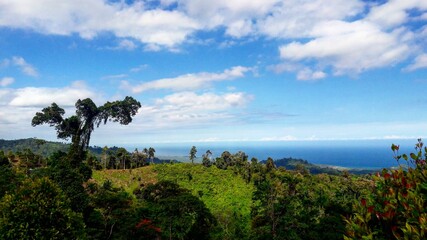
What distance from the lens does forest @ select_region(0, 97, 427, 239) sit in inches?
209

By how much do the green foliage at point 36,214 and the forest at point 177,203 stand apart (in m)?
0.04

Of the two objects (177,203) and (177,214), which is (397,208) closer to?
(177,203)

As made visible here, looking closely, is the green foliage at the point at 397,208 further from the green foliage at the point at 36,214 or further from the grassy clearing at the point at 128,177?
the grassy clearing at the point at 128,177

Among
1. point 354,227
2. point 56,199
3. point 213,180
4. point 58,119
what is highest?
point 58,119

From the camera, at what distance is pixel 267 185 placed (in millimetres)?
18984

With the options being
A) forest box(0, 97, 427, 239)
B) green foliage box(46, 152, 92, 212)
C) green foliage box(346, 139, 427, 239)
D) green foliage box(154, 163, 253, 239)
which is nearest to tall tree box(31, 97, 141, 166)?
forest box(0, 97, 427, 239)

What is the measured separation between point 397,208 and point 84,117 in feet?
194

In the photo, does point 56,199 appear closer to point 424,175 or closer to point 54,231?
point 54,231

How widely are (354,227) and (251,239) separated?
13.1 m

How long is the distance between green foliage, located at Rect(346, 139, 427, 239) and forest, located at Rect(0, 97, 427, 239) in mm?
16

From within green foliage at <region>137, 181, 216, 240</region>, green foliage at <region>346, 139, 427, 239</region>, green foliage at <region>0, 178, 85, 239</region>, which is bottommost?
green foliage at <region>137, 181, 216, 240</region>

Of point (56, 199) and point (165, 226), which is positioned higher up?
point (56, 199)

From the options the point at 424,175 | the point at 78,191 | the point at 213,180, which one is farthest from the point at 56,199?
the point at 213,180

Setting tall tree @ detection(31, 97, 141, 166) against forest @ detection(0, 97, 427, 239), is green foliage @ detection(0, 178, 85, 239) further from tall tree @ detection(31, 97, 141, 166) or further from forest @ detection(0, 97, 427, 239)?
tall tree @ detection(31, 97, 141, 166)
